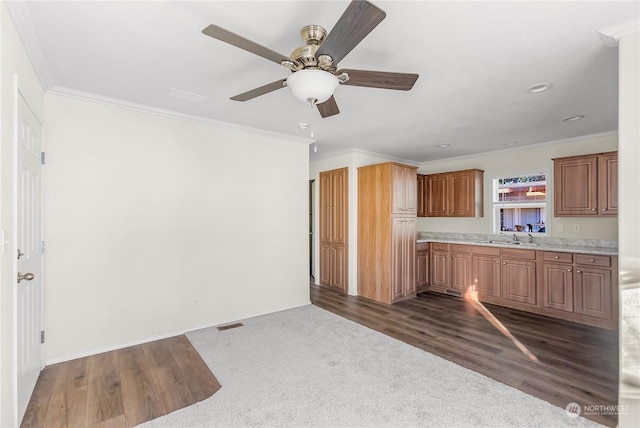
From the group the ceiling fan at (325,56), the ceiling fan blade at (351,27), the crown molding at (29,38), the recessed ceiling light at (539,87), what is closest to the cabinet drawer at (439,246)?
the recessed ceiling light at (539,87)

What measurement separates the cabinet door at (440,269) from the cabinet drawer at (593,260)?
1.80 m

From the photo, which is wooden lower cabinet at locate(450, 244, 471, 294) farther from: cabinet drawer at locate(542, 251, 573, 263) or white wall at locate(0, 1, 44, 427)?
white wall at locate(0, 1, 44, 427)

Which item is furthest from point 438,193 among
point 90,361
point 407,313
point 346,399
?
point 90,361

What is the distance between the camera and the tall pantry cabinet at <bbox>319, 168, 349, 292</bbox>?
5.39 m

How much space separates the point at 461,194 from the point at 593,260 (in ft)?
6.96

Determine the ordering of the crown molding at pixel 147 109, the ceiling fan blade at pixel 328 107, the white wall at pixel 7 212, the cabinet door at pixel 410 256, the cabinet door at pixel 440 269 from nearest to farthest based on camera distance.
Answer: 1. the white wall at pixel 7 212
2. the ceiling fan blade at pixel 328 107
3. the crown molding at pixel 147 109
4. the cabinet door at pixel 410 256
5. the cabinet door at pixel 440 269

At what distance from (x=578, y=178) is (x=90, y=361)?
6.13 m

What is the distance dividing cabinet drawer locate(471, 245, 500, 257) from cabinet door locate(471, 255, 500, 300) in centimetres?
6

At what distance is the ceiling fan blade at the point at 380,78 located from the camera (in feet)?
6.00

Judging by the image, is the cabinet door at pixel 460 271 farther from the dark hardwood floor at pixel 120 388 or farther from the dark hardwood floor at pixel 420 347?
the dark hardwood floor at pixel 120 388

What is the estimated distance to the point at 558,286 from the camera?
404cm

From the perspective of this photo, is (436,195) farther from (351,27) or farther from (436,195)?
(351,27)

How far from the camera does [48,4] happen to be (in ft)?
5.57

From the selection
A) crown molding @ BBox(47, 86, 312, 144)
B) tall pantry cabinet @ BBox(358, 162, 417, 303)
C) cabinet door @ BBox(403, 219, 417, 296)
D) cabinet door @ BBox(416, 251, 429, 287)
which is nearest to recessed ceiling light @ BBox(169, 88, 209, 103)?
crown molding @ BBox(47, 86, 312, 144)
